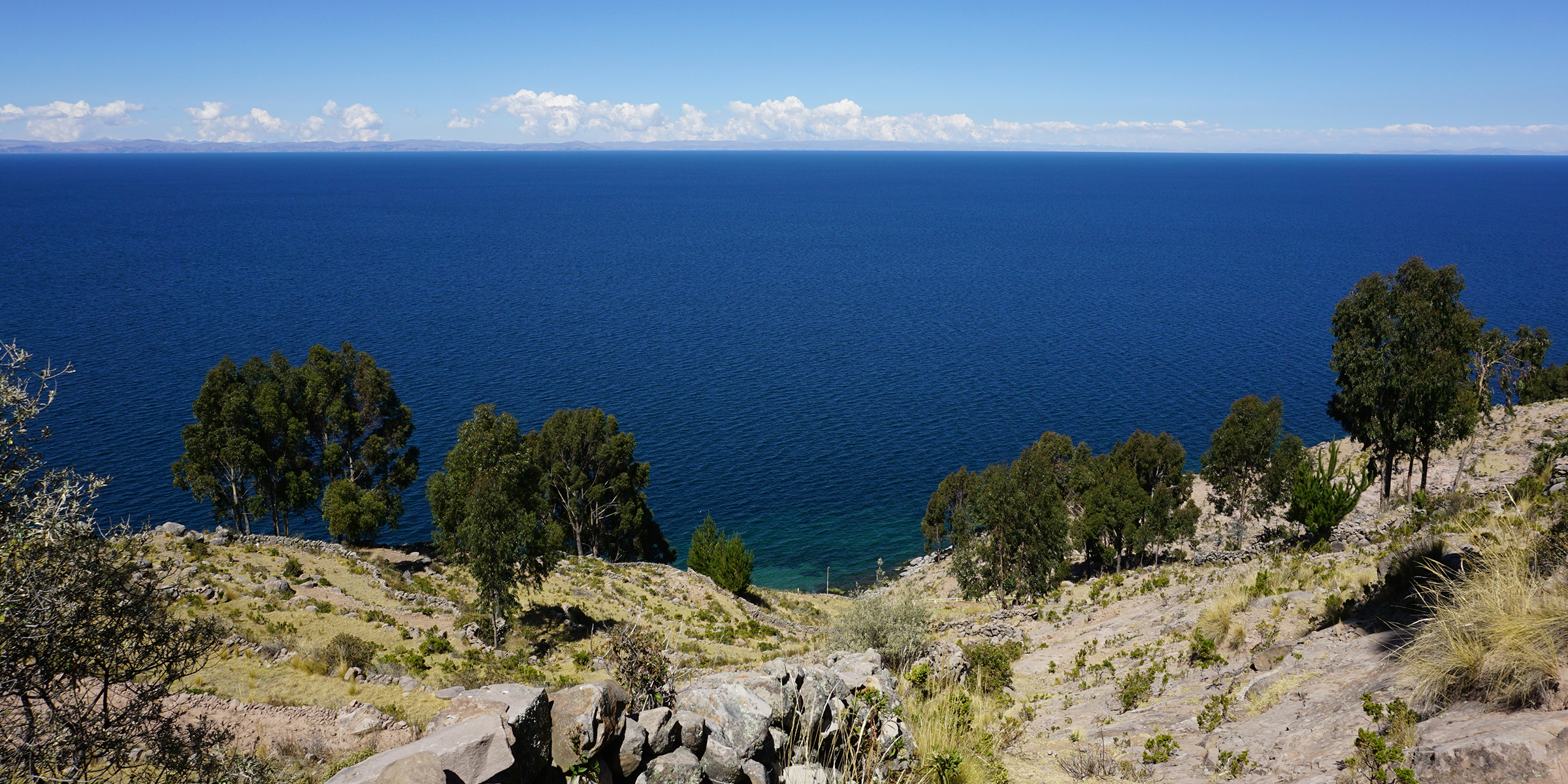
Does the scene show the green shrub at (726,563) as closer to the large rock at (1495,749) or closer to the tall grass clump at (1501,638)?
the tall grass clump at (1501,638)

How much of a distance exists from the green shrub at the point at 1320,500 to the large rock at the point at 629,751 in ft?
123

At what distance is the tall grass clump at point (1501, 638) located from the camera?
8.75 m

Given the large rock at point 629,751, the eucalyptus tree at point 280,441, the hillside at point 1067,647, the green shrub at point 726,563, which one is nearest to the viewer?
the large rock at point 629,751

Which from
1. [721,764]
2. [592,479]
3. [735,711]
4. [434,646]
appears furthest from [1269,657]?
[592,479]

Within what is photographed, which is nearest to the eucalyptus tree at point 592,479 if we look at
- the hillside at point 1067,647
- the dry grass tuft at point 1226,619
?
the hillside at point 1067,647

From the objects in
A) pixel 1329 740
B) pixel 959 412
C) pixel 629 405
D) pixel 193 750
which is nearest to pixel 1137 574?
pixel 1329 740

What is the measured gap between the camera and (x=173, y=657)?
1038 cm

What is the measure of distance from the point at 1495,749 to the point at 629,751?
9.17m

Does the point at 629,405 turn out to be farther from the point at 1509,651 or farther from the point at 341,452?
the point at 1509,651

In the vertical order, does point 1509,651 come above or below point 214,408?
above

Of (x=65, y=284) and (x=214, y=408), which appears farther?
(x=65, y=284)

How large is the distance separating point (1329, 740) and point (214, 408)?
53.3 metres

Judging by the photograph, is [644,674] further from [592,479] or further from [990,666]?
[592,479]

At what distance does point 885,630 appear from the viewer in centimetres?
2147
